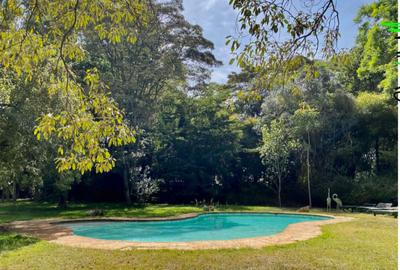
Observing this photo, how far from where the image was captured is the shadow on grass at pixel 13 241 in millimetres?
7137

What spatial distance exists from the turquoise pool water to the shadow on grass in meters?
2.19

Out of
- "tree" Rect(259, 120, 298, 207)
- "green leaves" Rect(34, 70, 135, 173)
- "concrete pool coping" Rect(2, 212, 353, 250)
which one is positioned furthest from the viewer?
"tree" Rect(259, 120, 298, 207)

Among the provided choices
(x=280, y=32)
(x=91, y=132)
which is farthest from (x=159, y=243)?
(x=280, y=32)

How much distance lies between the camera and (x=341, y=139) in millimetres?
19594

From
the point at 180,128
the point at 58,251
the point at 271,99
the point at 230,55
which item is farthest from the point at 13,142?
the point at 271,99

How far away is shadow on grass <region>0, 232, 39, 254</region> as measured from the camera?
281 inches

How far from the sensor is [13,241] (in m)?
7.79

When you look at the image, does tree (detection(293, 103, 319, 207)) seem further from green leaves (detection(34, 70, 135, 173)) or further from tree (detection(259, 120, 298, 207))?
green leaves (detection(34, 70, 135, 173))

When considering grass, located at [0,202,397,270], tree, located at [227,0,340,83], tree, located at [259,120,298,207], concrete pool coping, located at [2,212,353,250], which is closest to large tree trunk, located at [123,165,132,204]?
tree, located at [259,120,298,207]

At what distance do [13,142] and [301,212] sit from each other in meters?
11.0

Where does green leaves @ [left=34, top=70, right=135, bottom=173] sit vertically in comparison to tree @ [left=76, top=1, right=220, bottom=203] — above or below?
below

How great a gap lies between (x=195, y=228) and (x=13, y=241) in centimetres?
591

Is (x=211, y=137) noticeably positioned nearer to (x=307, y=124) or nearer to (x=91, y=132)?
(x=307, y=124)

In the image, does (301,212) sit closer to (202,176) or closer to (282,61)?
(202,176)
